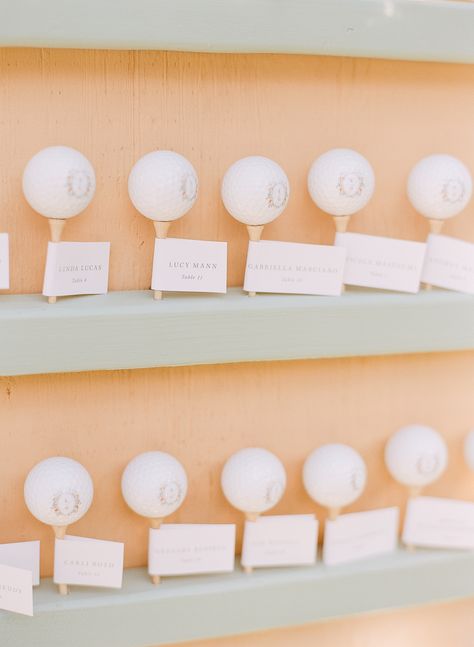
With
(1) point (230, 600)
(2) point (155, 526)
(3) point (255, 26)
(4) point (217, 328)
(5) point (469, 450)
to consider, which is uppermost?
(3) point (255, 26)

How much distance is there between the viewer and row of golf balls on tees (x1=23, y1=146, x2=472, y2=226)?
3.40ft

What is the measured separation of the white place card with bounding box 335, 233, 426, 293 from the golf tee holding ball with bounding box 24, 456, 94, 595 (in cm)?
52

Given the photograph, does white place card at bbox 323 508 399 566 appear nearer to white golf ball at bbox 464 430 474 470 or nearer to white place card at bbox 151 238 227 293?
white golf ball at bbox 464 430 474 470

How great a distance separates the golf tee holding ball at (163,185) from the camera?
1063 mm

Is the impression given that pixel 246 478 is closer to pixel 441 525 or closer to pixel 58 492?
pixel 58 492

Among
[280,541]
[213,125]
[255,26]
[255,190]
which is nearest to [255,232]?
[255,190]

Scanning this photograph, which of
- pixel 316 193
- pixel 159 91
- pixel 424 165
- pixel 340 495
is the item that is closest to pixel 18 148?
pixel 159 91

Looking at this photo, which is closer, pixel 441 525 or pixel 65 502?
pixel 65 502

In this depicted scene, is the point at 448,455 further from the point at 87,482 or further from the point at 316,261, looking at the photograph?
the point at 87,482

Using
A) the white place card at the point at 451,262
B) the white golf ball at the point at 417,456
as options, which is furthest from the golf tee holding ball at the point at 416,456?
the white place card at the point at 451,262

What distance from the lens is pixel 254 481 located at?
3.88 ft

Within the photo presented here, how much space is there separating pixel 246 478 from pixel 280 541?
155 mm

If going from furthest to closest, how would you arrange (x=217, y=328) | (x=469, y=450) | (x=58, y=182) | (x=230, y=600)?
(x=469, y=450), (x=230, y=600), (x=217, y=328), (x=58, y=182)

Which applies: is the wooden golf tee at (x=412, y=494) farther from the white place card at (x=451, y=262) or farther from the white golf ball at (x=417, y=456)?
the white place card at (x=451, y=262)
